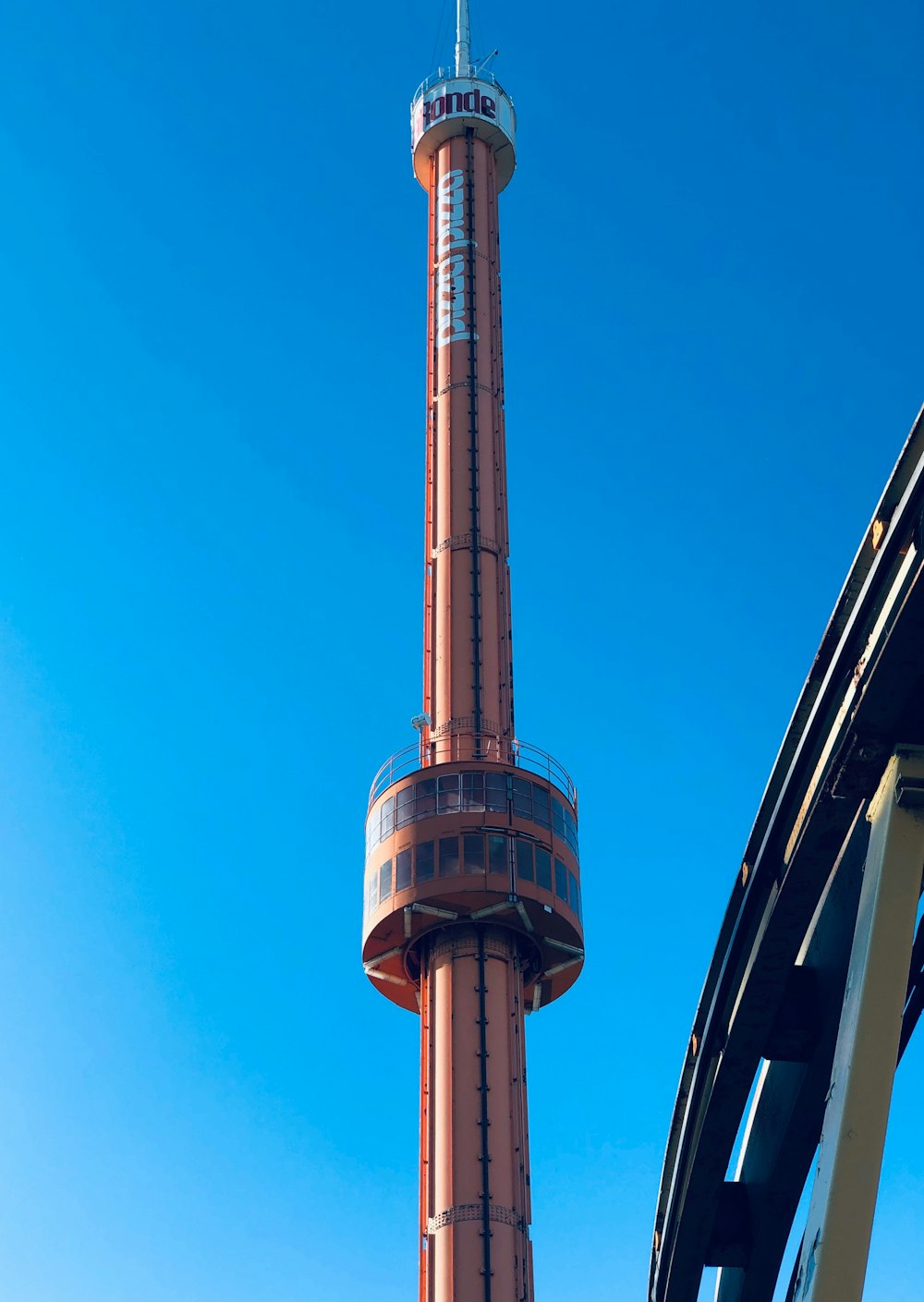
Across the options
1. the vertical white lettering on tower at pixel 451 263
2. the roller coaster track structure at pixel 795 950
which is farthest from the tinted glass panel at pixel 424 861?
the roller coaster track structure at pixel 795 950

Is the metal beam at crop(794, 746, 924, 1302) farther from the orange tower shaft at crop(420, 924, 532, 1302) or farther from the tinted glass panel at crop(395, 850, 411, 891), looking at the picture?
the tinted glass panel at crop(395, 850, 411, 891)

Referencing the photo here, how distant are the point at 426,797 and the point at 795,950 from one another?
3755cm

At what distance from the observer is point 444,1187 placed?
160 feet

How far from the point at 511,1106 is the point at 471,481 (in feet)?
83.9

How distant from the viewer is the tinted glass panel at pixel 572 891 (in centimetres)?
5591

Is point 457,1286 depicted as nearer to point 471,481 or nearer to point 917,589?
point 471,481

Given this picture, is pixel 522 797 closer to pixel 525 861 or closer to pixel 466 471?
pixel 525 861

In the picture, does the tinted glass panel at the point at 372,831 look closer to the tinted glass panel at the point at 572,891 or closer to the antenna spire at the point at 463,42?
the tinted glass panel at the point at 572,891

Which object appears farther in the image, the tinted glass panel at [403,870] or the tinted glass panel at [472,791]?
the tinted glass panel at [472,791]

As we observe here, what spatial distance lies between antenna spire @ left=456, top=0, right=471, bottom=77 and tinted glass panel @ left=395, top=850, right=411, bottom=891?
41135 millimetres

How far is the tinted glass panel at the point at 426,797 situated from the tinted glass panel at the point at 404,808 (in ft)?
0.90

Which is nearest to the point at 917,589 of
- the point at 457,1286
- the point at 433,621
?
the point at 457,1286

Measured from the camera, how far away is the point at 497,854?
5403cm

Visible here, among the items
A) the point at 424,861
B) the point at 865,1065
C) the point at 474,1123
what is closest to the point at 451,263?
the point at 424,861
